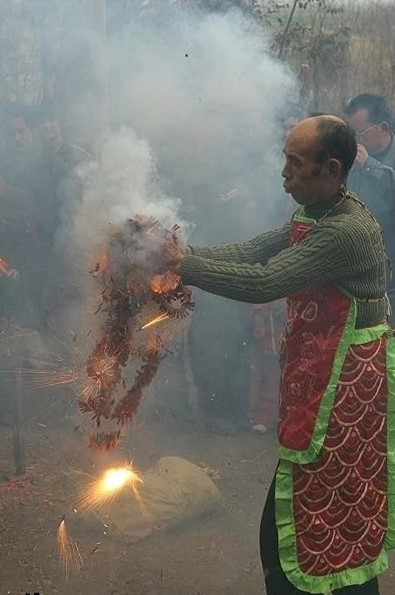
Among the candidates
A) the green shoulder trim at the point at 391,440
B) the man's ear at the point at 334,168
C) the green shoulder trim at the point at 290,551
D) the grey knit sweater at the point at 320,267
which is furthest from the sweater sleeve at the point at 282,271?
the green shoulder trim at the point at 290,551

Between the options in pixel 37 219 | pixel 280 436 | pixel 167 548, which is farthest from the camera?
pixel 37 219

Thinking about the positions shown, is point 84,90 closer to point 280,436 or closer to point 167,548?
point 167,548

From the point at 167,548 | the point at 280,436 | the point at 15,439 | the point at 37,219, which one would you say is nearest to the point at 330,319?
the point at 280,436

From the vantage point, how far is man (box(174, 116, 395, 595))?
2.56m

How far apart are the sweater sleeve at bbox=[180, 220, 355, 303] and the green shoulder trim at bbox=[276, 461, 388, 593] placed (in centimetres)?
73

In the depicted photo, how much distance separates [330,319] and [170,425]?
3.34 meters

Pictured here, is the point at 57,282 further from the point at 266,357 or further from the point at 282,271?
the point at 282,271

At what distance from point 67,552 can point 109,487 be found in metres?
0.55

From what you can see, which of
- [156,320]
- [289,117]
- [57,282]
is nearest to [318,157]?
[156,320]

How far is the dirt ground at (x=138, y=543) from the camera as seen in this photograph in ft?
12.3

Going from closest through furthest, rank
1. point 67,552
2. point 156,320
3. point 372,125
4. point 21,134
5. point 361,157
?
point 156,320, point 67,552, point 361,157, point 372,125, point 21,134

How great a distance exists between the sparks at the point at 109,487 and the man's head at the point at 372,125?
2998 millimetres

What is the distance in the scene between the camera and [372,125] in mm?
5461

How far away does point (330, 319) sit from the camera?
2.69m
